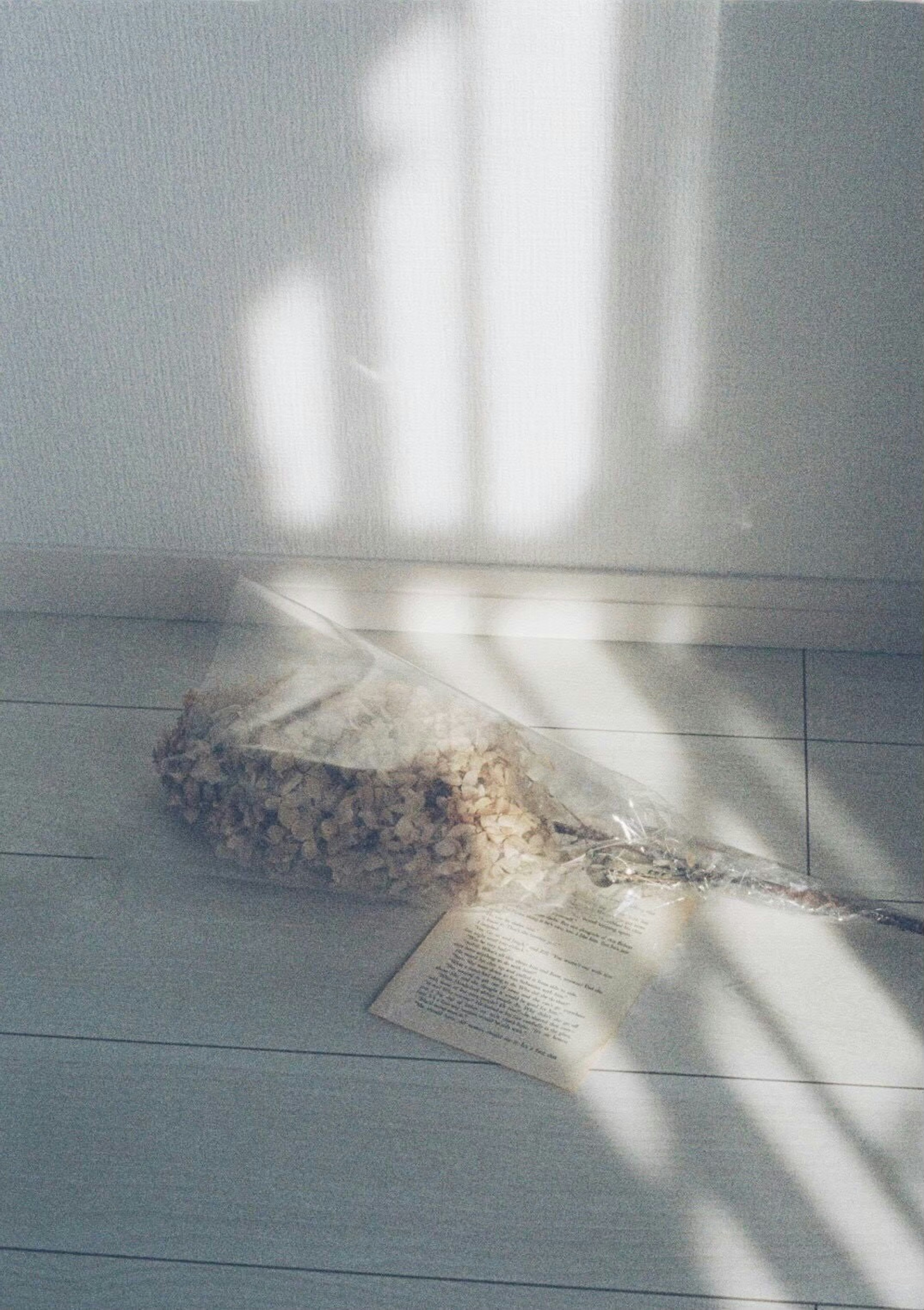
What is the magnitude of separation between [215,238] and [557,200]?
13.0 inches

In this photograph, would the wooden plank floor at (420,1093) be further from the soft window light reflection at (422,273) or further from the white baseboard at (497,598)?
the soft window light reflection at (422,273)

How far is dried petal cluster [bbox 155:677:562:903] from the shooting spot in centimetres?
121

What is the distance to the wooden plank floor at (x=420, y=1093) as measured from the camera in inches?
37.5

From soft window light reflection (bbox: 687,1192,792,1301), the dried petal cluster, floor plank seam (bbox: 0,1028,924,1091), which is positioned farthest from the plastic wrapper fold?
soft window light reflection (bbox: 687,1192,792,1301)

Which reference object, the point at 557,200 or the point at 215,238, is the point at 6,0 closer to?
the point at 215,238

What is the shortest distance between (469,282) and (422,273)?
0.15 ft

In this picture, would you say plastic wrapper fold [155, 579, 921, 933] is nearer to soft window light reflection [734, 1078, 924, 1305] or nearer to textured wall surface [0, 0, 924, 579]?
soft window light reflection [734, 1078, 924, 1305]

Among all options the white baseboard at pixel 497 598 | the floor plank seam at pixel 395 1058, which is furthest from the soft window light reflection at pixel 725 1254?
the white baseboard at pixel 497 598

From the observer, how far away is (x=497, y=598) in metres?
1.61

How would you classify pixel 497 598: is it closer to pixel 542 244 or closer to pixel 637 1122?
pixel 542 244

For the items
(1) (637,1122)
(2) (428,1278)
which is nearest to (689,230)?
(1) (637,1122)

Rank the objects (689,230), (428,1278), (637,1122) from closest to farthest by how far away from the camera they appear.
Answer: (428,1278) < (637,1122) < (689,230)

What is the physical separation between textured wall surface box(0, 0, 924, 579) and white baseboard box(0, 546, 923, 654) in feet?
0.07

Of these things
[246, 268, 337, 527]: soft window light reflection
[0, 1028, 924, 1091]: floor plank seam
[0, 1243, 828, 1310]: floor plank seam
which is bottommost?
[0, 1243, 828, 1310]: floor plank seam
